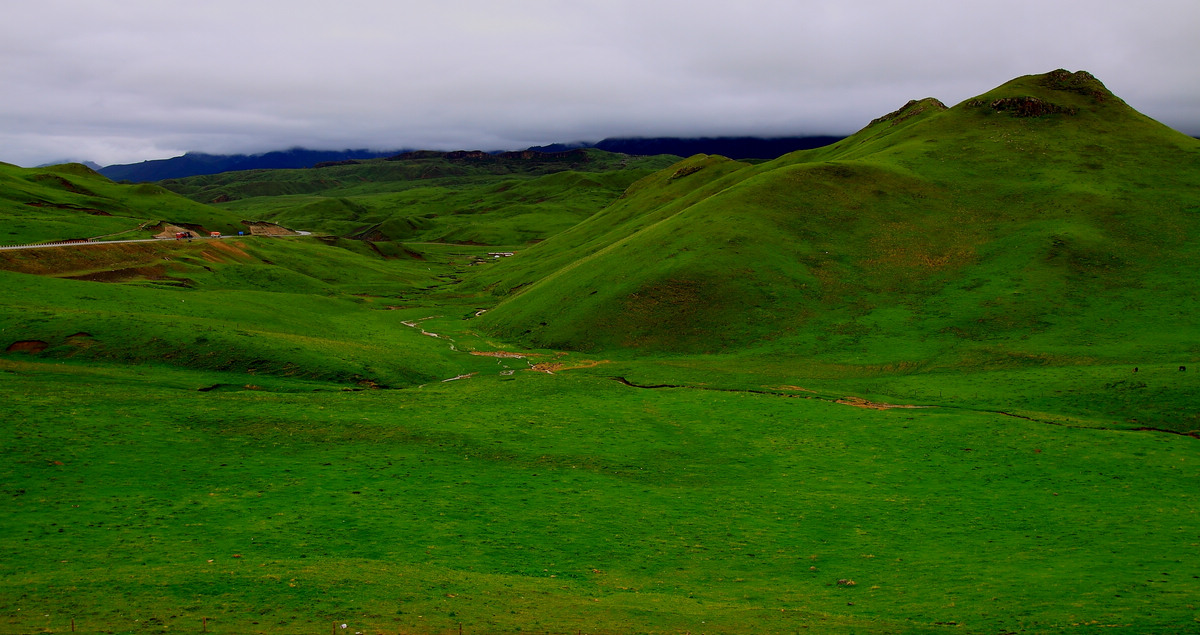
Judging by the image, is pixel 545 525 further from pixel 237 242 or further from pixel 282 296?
pixel 237 242

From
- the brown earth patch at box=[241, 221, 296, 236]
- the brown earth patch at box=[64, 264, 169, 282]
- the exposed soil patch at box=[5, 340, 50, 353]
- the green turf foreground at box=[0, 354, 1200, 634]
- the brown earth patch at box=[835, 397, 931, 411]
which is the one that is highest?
the brown earth patch at box=[241, 221, 296, 236]

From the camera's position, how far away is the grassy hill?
11356 cm

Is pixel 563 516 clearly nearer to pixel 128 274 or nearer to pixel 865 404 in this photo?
pixel 865 404

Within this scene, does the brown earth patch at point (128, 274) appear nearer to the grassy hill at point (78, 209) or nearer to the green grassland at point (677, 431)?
the green grassland at point (677, 431)

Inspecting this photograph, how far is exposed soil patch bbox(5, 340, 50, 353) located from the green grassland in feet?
0.68

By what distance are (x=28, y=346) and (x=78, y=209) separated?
127 m

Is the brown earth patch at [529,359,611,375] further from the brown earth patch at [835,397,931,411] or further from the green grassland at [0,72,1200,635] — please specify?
the brown earth patch at [835,397,931,411]

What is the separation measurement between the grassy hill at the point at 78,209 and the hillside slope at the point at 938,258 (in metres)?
80.4

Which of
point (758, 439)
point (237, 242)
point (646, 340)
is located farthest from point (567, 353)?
point (237, 242)

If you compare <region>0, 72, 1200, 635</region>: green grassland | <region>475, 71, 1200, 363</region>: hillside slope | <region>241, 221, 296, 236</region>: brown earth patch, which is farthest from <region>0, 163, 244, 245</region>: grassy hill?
<region>475, 71, 1200, 363</region>: hillside slope

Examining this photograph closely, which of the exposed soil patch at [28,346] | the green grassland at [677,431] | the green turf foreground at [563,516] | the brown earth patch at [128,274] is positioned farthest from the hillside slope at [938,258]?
the exposed soil patch at [28,346]

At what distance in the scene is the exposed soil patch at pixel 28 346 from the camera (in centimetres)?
4650

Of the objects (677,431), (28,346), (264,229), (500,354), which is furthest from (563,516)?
(264,229)

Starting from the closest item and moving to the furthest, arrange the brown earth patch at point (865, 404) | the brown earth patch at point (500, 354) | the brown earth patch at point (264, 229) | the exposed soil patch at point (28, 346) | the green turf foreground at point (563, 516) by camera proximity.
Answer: the green turf foreground at point (563, 516) < the exposed soil patch at point (28, 346) < the brown earth patch at point (865, 404) < the brown earth patch at point (500, 354) < the brown earth patch at point (264, 229)
